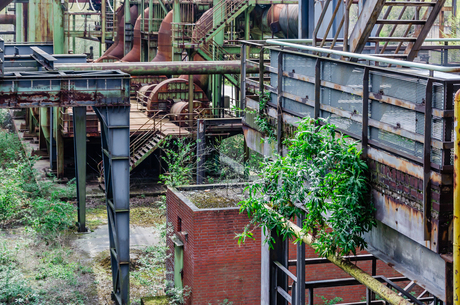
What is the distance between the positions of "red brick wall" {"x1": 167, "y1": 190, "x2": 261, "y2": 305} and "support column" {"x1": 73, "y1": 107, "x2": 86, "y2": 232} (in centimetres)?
774

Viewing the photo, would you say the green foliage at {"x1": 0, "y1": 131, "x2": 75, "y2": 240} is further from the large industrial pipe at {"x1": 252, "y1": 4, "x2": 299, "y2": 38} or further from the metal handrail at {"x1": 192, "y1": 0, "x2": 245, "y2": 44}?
the large industrial pipe at {"x1": 252, "y1": 4, "x2": 299, "y2": 38}

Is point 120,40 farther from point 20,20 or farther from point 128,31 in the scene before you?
point 20,20

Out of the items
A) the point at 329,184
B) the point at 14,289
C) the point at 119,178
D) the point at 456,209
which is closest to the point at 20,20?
the point at 119,178

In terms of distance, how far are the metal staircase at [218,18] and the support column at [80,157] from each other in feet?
30.9

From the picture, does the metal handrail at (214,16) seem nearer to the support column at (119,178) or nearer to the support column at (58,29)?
the support column at (58,29)

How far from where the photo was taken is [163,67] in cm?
2041

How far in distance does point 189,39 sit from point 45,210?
12.9 meters

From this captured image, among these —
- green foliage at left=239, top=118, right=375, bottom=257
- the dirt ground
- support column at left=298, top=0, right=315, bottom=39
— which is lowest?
the dirt ground

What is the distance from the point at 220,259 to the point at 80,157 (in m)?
8.69

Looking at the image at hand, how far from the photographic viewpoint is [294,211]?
680cm

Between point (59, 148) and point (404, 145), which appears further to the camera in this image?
point (59, 148)

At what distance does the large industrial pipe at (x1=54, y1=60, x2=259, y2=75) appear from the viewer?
18.9 metres

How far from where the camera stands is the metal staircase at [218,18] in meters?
28.3

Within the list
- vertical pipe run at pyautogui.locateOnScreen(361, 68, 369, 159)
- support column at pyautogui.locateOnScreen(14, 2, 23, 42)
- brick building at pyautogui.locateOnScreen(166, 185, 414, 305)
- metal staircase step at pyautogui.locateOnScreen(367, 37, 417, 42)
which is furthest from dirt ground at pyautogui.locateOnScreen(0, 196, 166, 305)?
support column at pyautogui.locateOnScreen(14, 2, 23, 42)
